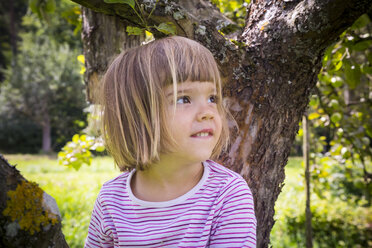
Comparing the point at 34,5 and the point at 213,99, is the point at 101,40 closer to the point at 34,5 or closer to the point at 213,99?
the point at 213,99

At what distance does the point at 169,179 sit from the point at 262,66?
0.67m

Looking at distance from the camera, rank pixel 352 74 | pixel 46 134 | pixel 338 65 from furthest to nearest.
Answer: pixel 46 134 < pixel 338 65 < pixel 352 74

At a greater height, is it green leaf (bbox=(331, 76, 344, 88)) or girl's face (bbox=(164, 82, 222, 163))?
green leaf (bbox=(331, 76, 344, 88))

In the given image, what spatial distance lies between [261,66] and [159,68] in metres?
0.49

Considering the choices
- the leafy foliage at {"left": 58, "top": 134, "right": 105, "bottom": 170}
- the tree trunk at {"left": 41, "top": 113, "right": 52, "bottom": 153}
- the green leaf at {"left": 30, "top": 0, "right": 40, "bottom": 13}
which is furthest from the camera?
the tree trunk at {"left": 41, "top": 113, "right": 52, "bottom": 153}

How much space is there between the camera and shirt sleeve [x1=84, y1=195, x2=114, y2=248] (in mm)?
1281

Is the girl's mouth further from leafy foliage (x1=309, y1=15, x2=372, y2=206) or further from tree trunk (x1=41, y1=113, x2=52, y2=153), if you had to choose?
tree trunk (x1=41, y1=113, x2=52, y2=153)

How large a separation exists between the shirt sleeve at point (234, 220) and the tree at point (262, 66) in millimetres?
311

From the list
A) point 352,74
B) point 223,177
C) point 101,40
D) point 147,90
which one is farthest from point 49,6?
point 352,74

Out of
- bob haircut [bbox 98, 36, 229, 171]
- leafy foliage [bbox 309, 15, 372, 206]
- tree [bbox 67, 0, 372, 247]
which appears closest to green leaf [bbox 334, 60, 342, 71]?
leafy foliage [bbox 309, 15, 372, 206]

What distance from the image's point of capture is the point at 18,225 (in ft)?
2.92

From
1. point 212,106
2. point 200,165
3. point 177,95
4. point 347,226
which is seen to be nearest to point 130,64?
point 177,95

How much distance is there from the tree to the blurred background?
1.30 ft

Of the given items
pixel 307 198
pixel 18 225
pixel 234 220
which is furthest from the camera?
pixel 307 198
